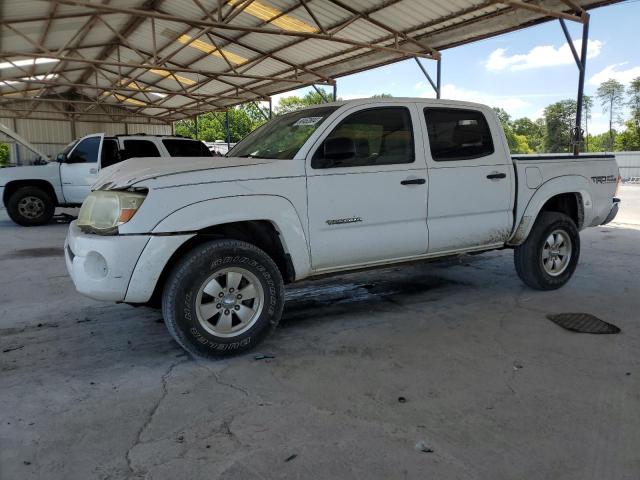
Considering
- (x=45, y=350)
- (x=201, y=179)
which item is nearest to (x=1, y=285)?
(x=45, y=350)

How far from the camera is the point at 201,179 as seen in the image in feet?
11.0

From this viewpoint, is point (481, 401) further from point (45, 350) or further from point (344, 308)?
point (45, 350)

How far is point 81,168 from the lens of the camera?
10641 mm

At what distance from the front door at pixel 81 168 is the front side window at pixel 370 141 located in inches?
323

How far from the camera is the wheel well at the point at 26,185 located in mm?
10934

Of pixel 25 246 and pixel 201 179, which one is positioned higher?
pixel 201 179

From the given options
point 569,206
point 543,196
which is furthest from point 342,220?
point 569,206

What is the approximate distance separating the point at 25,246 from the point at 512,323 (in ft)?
26.5

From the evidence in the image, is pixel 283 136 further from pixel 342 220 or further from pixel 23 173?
pixel 23 173

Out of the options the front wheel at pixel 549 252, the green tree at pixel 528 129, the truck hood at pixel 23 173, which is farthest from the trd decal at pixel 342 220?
the green tree at pixel 528 129

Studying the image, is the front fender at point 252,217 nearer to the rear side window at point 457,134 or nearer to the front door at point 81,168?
the rear side window at point 457,134

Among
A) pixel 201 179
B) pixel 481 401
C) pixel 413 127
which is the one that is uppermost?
pixel 413 127

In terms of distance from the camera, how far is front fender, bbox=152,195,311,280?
10.8 feet

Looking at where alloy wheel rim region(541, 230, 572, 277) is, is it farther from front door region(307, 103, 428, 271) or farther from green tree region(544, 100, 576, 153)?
green tree region(544, 100, 576, 153)
